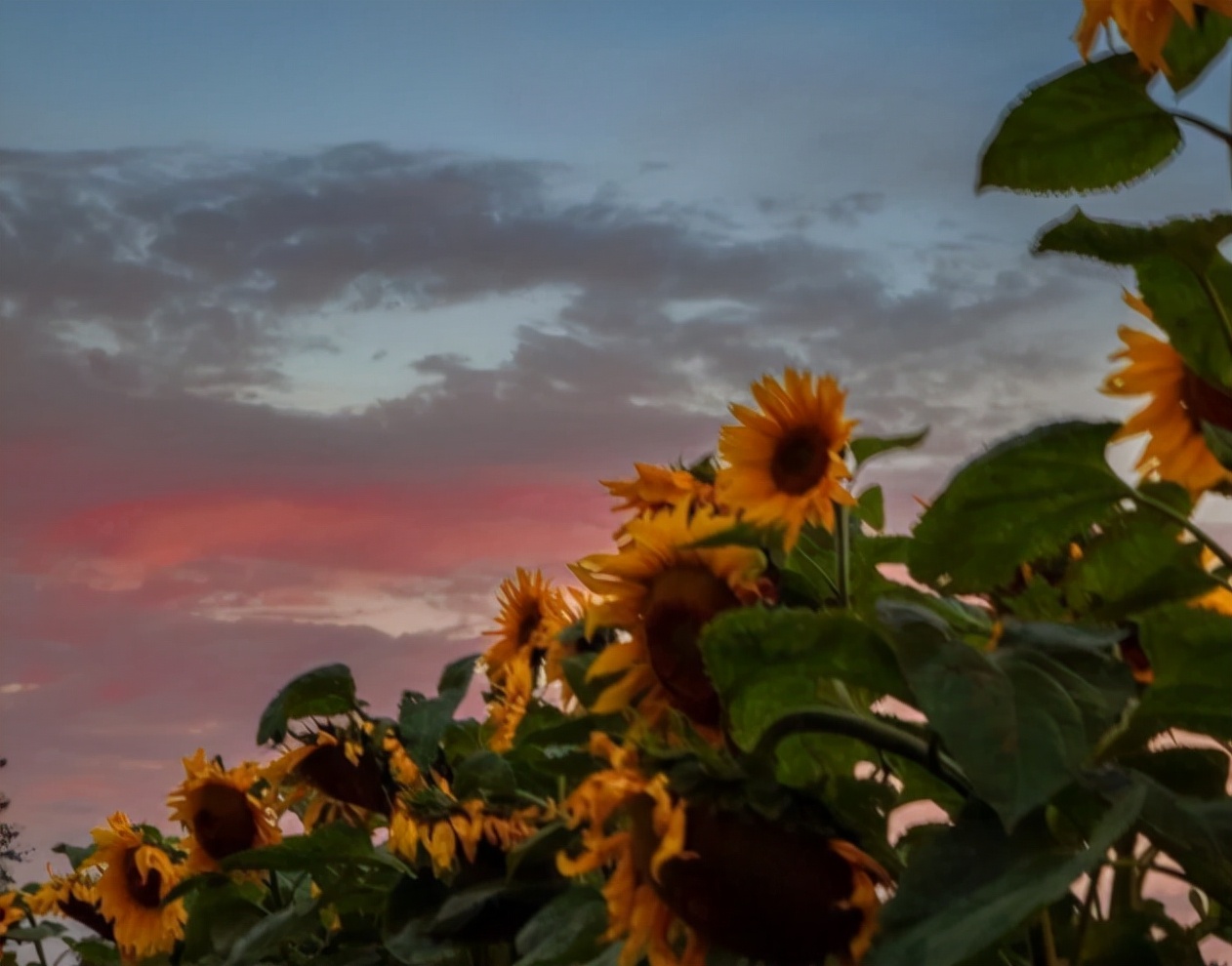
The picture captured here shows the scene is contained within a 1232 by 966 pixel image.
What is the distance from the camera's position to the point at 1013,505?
947 mm

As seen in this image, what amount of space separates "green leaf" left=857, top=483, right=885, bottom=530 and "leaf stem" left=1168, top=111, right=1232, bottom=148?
1.81 ft

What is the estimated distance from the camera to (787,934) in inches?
34.0

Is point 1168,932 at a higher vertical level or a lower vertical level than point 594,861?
lower

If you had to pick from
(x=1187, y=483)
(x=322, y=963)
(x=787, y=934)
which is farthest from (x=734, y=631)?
(x=322, y=963)

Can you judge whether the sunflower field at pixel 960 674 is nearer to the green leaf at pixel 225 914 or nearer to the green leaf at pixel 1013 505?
the green leaf at pixel 1013 505

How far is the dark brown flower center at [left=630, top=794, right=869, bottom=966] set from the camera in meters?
0.85

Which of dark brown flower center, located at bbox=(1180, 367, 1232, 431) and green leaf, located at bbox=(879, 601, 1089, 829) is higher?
dark brown flower center, located at bbox=(1180, 367, 1232, 431)

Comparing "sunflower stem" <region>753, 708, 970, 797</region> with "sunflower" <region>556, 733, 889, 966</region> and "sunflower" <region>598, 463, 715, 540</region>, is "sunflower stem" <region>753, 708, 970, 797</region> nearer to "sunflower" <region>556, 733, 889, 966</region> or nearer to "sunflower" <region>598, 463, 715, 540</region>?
"sunflower" <region>556, 733, 889, 966</region>

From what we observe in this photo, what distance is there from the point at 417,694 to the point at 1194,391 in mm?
1376

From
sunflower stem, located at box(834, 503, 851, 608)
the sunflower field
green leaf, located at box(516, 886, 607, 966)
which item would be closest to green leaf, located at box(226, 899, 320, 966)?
the sunflower field

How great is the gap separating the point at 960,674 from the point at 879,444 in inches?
21.5

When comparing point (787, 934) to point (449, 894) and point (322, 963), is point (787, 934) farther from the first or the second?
point (322, 963)

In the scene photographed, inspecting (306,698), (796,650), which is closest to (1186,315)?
(796,650)

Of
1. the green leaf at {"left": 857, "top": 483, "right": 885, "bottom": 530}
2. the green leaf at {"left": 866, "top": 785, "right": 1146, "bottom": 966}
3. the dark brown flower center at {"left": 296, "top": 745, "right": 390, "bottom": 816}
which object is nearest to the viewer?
the green leaf at {"left": 866, "top": 785, "right": 1146, "bottom": 966}
